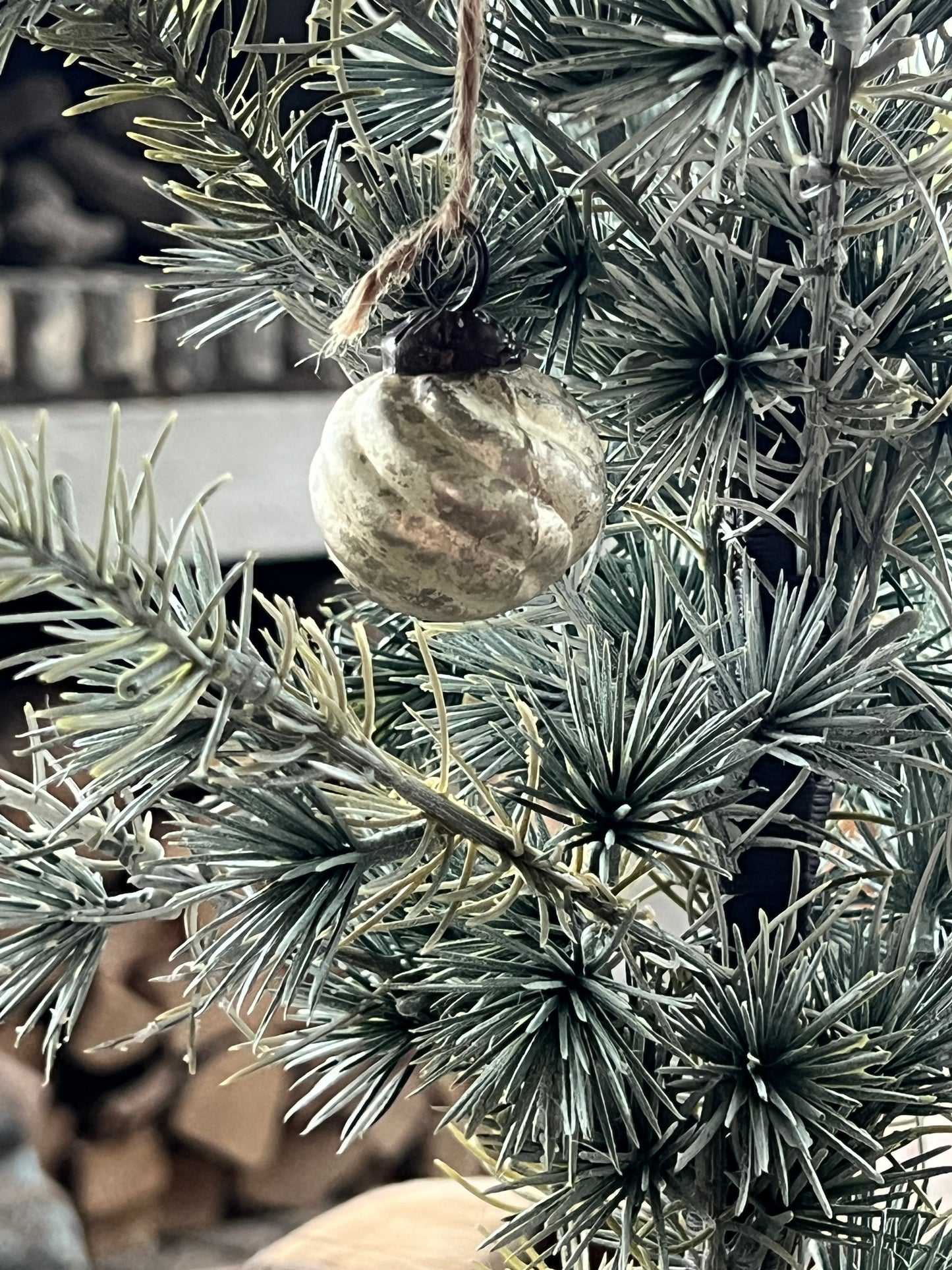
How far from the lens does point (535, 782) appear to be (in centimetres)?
38

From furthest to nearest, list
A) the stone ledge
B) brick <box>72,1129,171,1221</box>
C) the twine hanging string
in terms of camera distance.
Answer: brick <box>72,1129,171,1221</box>, the stone ledge, the twine hanging string

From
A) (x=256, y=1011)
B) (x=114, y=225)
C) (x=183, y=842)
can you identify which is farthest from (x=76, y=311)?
(x=183, y=842)

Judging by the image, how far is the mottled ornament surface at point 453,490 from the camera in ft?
1.06

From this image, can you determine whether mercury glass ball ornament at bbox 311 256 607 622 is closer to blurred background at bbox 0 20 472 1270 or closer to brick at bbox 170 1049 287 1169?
blurred background at bbox 0 20 472 1270

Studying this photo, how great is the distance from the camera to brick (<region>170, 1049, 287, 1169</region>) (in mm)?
1210

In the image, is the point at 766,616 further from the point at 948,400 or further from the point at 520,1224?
the point at 520,1224

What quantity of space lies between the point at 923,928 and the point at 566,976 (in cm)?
20

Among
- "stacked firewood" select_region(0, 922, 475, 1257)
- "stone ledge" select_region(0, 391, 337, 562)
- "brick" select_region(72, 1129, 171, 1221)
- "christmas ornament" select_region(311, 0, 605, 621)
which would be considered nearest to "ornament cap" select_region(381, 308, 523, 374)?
"christmas ornament" select_region(311, 0, 605, 621)

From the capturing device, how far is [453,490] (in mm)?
320

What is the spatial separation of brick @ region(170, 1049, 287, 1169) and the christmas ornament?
0.98 metres

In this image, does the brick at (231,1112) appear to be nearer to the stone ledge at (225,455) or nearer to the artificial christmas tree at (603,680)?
the stone ledge at (225,455)

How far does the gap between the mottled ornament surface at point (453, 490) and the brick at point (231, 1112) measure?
98 centimetres

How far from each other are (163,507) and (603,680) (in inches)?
29.2

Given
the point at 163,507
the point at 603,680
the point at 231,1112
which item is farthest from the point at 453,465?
the point at 231,1112
